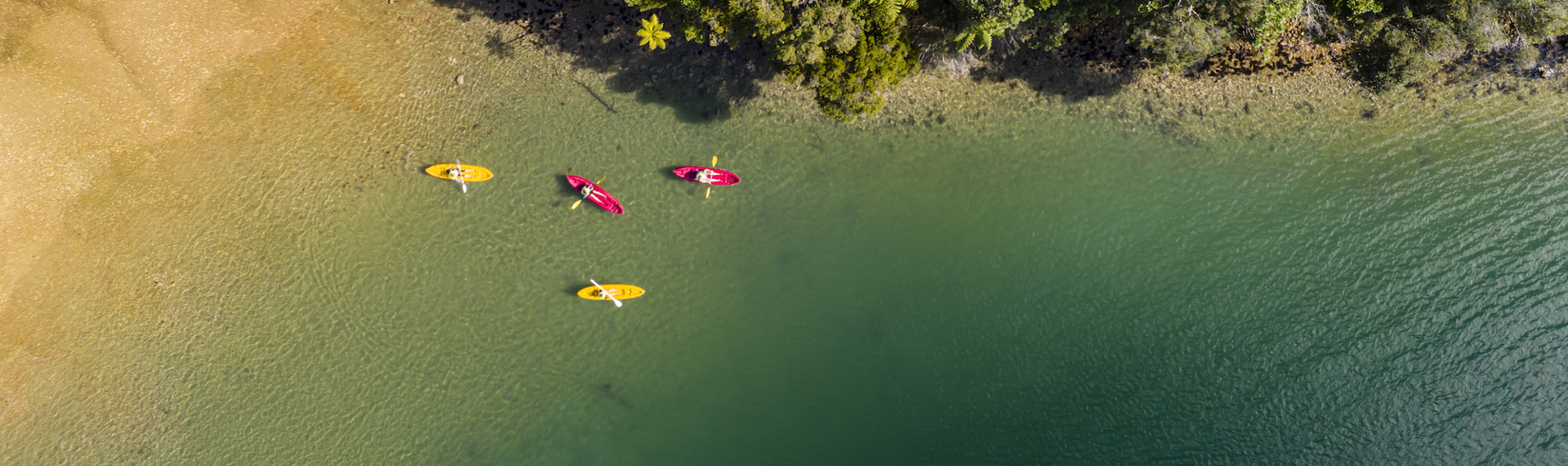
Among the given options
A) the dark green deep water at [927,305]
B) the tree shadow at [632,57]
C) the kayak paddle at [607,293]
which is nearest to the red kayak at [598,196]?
the dark green deep water at [927,305]

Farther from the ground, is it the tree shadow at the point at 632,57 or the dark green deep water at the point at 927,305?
the tree shadow at the point at 632,57

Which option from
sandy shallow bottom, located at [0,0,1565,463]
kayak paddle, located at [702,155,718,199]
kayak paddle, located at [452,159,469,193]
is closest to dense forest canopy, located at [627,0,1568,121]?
sandy shallow bottom, located at [0,0,1565,463]

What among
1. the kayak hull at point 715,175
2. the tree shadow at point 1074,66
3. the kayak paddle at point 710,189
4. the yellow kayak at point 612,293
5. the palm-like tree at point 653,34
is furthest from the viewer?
the tree shadow at point 1074,66

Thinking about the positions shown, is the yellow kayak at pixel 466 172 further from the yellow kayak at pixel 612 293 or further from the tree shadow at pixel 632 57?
the yellow kayak at pixel 612 293

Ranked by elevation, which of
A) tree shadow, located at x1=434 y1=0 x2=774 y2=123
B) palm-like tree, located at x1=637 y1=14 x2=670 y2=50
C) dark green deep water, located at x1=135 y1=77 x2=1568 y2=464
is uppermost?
palm-like tree, located at x1=637 y1=14 x2=670 y2=50

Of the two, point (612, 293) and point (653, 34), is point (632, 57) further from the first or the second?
point (612, 293)

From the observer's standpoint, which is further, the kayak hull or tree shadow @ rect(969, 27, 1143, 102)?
tree shadow @ rect(969, 27, 1143, 102)

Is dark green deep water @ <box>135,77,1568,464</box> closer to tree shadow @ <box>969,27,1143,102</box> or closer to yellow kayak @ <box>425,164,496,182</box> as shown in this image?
yellow kayak @ <box>425,164,496,182</box>
